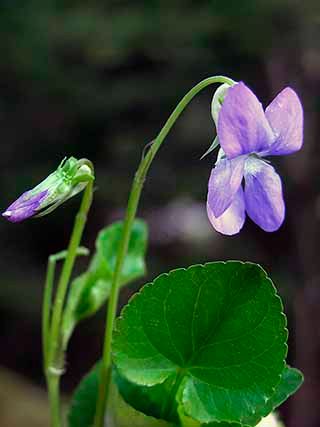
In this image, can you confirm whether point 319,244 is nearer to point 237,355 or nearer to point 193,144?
point 193,144

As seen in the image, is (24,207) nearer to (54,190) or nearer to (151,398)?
(54,190)

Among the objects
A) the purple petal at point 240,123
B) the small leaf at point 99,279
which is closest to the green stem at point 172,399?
the small leaf at point 99,279

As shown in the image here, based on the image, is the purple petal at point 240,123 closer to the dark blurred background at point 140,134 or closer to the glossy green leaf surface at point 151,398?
the glossy green leaf surface at point 151,398

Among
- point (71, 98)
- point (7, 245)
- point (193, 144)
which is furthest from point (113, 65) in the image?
point (7, 245)

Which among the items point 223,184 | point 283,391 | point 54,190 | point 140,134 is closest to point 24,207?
point 54,190

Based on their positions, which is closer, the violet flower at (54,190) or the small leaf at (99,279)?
the violet flower at (54,190)

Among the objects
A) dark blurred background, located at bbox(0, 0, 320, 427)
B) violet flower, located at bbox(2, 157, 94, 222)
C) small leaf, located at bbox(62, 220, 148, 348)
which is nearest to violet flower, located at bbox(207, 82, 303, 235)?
violet flower, located at bbox(2, 157, 94, 222)
